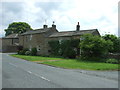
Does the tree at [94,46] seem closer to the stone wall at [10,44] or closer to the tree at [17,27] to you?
the stone wall at [10,44]

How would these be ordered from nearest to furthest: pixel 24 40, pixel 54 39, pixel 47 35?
pixel 54 39, pixel 47 35, pixel 24 40

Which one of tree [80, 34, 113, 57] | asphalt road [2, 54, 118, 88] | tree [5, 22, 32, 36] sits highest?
tree [5, 22, 32, 36]

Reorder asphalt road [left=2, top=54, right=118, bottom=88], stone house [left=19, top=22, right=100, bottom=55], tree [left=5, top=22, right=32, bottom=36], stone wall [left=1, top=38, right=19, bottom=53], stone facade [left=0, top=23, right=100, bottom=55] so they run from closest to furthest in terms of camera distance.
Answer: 1. asphalt road [left=2, top=54, right=118, bottom=88]
2. stone facade [left=0, top=23, right=100, bottom=55]
3. stone house [left=19, top=22, right=100, bottom=55]
4. stone wall [left=1, top=38, right=19, bottom=53]
5. tree [left=5, top=22, right=32, bottom=36]

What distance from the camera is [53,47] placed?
4006cm

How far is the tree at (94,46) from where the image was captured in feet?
88.4

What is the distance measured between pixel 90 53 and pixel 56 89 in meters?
21.1

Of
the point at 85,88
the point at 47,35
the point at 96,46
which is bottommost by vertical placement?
the point at 85,88

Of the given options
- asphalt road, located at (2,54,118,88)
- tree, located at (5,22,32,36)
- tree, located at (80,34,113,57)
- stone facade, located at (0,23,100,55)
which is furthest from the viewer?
tree, located at (5,22,32,36)

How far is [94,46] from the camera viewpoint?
1062 inches

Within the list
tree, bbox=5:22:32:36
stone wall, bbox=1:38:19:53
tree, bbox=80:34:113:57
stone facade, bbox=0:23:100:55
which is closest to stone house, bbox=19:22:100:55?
stone facade, bbox=0:23:100:55

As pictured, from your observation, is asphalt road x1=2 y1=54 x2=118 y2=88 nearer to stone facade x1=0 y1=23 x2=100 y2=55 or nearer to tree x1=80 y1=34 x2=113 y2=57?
tree x1=80 y1=34 x2=113 y2=57

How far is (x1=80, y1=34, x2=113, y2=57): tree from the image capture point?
88.4 feet

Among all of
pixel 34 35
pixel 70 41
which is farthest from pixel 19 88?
pixel 34 35

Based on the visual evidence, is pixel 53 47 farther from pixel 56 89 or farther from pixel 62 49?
pixel 56 89
